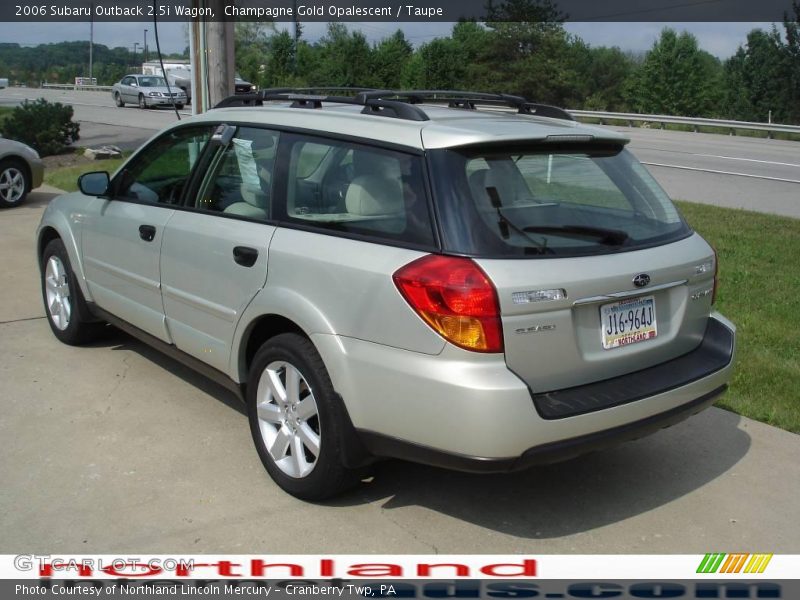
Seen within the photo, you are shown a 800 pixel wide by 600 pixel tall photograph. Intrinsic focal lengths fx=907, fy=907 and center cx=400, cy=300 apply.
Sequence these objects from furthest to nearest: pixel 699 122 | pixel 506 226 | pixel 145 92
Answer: pixel 145 92, pixel 699 122, pixel 506 226

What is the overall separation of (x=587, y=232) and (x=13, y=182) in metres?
10.5

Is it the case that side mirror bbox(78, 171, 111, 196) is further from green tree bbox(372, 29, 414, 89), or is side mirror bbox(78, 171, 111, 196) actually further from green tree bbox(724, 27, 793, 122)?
green tree bbox(724, 27, 793, 122)

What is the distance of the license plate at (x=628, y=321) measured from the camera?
3717 mm

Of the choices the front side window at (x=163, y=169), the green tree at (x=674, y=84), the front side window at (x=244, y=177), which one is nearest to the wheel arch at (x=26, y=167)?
the front side window at (x=163, y=169)

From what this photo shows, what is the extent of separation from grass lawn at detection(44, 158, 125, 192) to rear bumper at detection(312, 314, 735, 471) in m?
11.3

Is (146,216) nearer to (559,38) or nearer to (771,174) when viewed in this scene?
(771,174)

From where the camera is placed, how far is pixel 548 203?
3.90m

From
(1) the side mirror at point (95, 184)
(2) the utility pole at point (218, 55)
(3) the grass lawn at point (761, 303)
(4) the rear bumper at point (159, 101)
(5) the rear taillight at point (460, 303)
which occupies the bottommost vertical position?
(3) the grass lawn at point (761, 303)

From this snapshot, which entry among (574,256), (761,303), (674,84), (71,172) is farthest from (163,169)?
(674,84)

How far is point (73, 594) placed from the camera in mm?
3445

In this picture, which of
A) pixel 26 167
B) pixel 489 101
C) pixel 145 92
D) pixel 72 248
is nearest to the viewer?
pixel 489 101

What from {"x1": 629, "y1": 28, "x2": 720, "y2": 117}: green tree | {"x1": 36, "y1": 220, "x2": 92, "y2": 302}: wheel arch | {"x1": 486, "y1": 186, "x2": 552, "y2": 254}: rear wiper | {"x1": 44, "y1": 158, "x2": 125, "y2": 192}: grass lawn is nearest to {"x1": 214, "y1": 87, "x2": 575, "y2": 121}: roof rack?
{"x1": 486, "y1": 186, "x2": 552, "y2": 254}: rear wiper

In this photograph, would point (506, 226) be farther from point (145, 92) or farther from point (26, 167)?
point (145, 92)

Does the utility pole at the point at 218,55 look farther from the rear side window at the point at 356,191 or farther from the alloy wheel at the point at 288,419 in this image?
the alloy wheel at the point at 288,419
